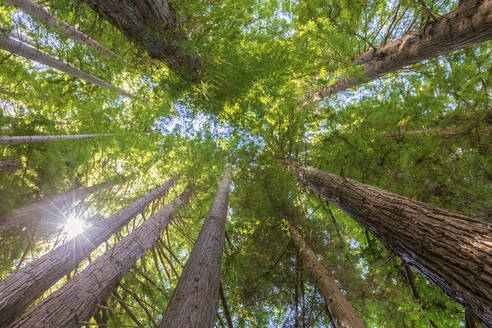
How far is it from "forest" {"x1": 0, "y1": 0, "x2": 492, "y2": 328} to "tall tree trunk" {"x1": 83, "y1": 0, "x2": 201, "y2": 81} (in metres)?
0.03

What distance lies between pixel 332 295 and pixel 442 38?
4.96 metres

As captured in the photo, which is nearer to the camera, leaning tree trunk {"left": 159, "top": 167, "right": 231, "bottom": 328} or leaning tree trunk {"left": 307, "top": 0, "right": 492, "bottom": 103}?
leaning tree trunk {"left": 159, "top": 167, "right": 231, "bottom": 328}

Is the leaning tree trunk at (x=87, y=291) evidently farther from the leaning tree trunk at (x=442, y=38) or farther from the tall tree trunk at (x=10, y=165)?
the leaning tree trunk at (x=442, y=38)

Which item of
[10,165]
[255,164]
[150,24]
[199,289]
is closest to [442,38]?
[255,164]

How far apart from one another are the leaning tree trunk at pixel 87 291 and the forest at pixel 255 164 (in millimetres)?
25

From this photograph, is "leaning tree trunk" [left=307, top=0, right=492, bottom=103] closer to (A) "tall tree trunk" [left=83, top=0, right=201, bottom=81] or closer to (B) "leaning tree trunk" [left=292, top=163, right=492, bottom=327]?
(B) "leaning tree trunk" [left=292, top=163, right=492, bottom=327]

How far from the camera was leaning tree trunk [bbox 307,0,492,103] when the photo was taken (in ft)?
9.46

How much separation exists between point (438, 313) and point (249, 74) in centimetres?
514

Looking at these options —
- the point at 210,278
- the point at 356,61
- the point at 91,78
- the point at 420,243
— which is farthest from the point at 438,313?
the point at 91,78

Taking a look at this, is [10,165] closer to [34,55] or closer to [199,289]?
[34,55]

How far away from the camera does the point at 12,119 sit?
524 cm

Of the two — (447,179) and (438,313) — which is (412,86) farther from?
(438,313)

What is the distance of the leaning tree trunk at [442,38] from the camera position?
288 cm

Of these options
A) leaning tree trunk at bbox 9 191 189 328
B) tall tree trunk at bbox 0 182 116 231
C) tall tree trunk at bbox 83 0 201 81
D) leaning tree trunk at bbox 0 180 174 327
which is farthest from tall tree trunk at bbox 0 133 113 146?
tall tree trunk at bbox 83 0 201 81
